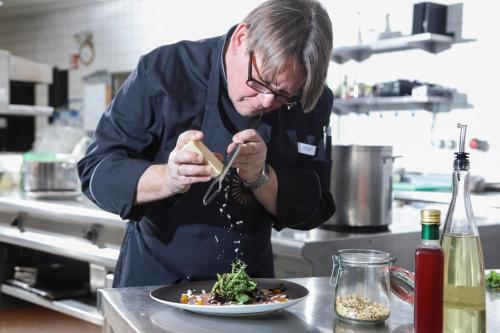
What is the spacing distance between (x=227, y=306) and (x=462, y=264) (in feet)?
1.39

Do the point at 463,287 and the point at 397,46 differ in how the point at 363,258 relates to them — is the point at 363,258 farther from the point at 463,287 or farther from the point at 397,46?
the point at 397,46

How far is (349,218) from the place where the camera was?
2.54m

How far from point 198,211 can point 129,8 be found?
23.6ft

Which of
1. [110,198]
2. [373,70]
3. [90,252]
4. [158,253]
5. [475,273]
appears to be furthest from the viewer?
[373,70]

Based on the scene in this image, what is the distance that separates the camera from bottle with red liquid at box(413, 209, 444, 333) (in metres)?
1.05

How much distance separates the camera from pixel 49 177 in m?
3.92

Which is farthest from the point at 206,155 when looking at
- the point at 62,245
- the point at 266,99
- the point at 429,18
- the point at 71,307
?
the point at 429,18

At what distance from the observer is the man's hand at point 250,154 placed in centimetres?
152

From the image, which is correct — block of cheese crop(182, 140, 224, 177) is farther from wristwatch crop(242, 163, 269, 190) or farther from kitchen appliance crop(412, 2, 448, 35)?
kitchen appliance crop(412, 2, 448, 35)

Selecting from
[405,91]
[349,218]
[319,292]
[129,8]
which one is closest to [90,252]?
[349,218]

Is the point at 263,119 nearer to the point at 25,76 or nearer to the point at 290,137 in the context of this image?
the point at 290,137

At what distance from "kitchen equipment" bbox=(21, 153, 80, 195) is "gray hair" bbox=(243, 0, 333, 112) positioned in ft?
8.48

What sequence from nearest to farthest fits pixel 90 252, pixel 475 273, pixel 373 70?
pixel 475 273
pixel 90 252
pixel 373 70

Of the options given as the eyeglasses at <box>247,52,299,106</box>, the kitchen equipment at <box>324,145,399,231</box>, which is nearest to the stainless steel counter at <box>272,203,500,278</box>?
the kitchen equipment at <box>324,145,399,231</box>
